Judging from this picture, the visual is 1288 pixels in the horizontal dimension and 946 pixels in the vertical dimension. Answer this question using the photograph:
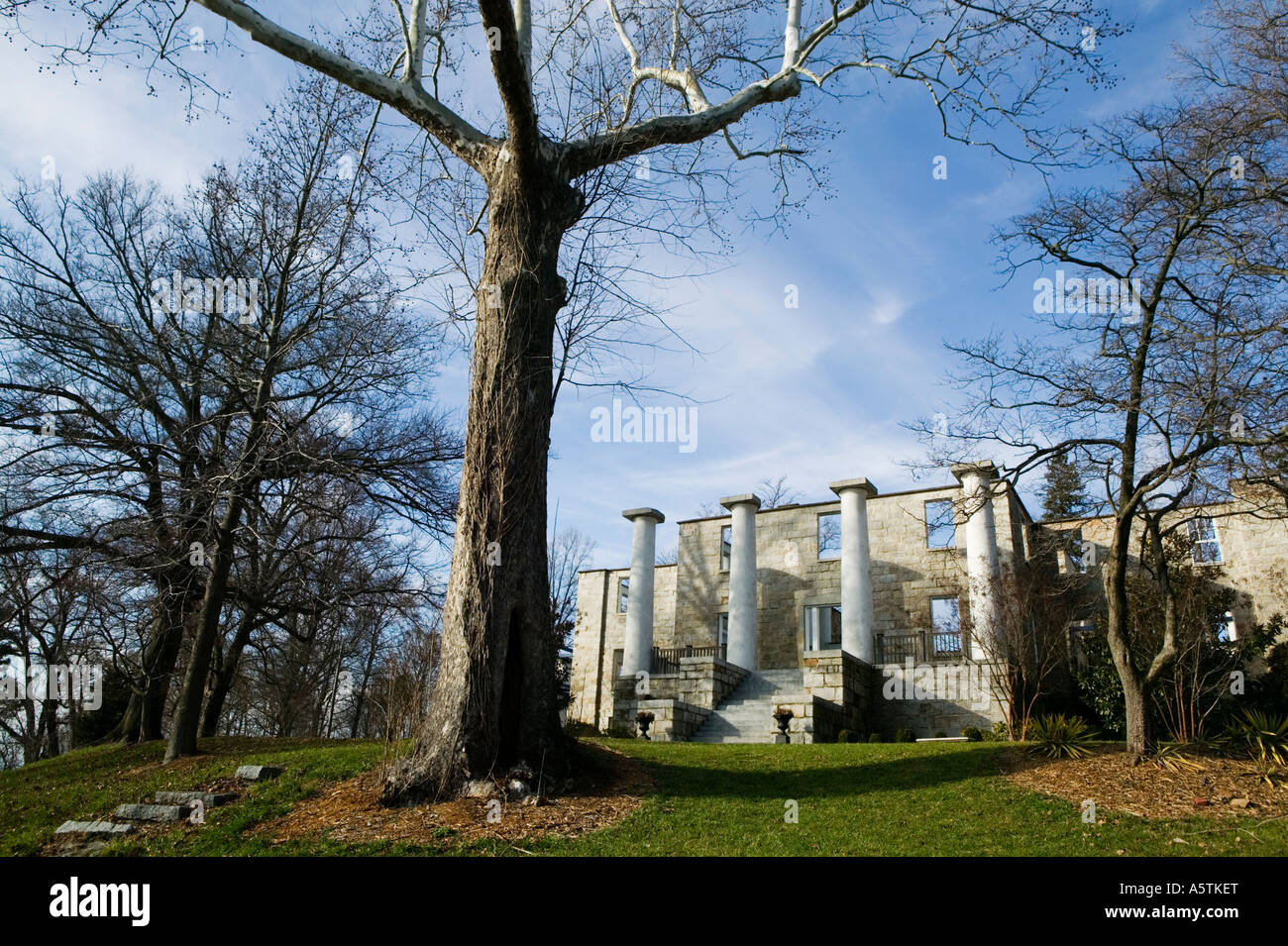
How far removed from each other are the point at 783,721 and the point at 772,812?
7.34 meters

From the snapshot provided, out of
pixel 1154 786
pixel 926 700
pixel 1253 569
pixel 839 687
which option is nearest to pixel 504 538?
pixel 1154 786

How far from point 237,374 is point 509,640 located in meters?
7.07

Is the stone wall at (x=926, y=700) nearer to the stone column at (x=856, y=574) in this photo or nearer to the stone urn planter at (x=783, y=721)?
the stone column at (x=856, y=574)

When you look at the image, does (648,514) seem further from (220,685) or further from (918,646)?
(220,685)

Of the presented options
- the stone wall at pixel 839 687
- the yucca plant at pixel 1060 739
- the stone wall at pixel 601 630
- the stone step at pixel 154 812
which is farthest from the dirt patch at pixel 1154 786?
the stone wall at pixel 601 630

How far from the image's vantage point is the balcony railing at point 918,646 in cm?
2131

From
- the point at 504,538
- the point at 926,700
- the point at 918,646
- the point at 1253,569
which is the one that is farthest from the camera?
the point at 918,646

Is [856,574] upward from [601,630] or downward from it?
upward

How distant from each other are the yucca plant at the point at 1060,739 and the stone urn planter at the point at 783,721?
187 inches

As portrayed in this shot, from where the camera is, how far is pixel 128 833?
757 cm

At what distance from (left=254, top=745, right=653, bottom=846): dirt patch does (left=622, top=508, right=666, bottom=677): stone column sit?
14825 millimetres

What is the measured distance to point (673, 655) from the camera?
79.7 feet
